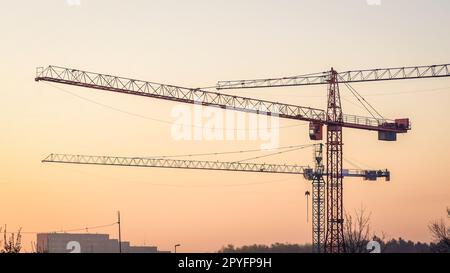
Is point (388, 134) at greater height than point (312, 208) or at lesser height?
greater

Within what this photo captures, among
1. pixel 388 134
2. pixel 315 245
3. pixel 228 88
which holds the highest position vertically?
pixel 228 88

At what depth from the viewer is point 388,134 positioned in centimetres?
16162
